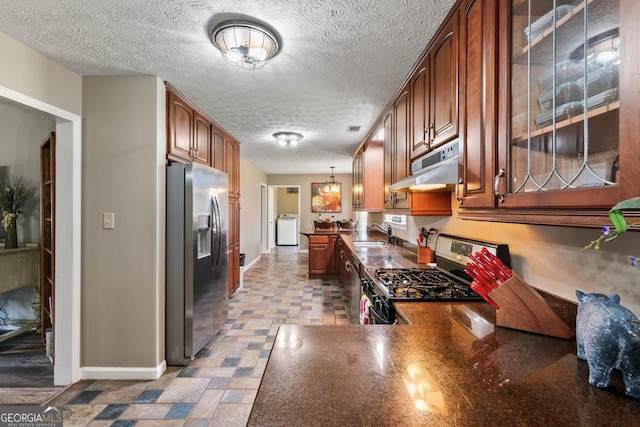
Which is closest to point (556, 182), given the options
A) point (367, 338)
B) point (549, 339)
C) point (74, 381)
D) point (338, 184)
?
point (549, 339)

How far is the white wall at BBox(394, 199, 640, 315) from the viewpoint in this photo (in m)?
0.94

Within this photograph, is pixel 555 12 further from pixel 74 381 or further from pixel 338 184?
pixel 338 184

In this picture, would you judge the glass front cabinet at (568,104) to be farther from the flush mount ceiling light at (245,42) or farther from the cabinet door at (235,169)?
the cabinet door at (235,169)

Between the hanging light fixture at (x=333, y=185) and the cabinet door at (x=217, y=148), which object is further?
the hanging light fixture at (x=333, y=185)

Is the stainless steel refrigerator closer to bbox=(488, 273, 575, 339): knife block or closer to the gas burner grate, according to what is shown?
the gas burner grate

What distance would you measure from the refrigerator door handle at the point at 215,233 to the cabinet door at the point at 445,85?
1.99 metres

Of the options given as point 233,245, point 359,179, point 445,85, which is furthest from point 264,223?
point 445,85

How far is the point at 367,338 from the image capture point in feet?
3.45

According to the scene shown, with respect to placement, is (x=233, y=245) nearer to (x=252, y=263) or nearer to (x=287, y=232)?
(x=252, y=263)

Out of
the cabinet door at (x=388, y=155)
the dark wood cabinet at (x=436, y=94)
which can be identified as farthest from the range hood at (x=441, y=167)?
the cabinet door at (x=388, y=155)

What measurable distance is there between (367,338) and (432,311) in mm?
448

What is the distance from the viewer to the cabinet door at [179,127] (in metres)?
2.41

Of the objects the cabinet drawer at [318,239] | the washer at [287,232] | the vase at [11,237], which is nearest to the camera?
the vase at [11,237]

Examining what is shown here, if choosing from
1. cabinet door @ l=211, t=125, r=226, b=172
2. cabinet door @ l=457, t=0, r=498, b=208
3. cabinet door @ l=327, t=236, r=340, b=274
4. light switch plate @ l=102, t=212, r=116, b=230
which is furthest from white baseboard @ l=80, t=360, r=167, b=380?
cabinet door @ l=327, t=236, r=340, b=274
